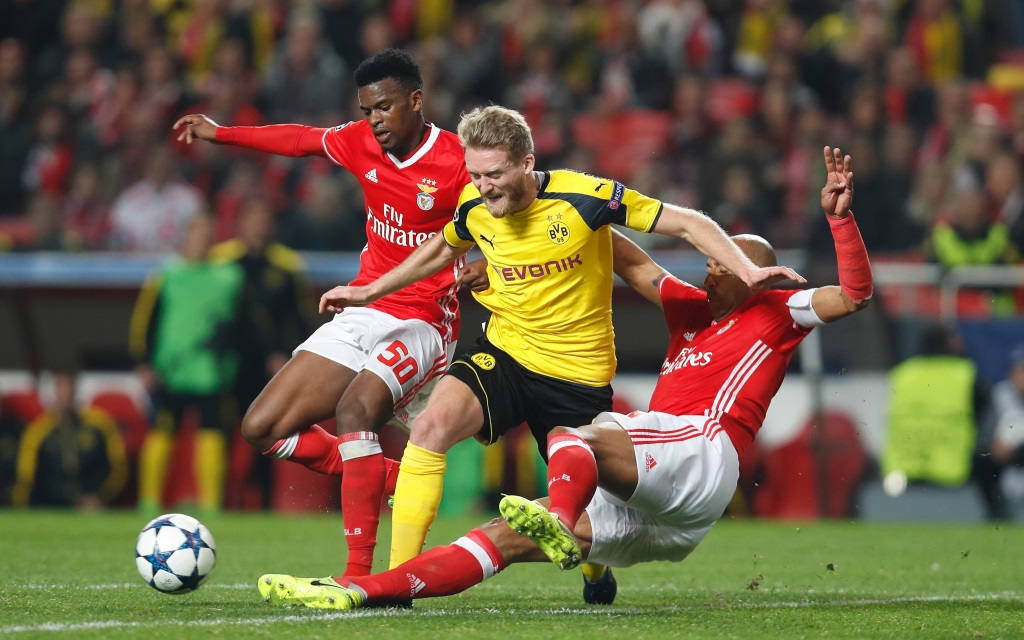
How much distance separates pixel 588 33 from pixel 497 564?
10.7m

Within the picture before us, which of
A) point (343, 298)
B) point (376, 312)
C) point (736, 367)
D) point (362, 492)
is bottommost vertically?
point (362, 492)

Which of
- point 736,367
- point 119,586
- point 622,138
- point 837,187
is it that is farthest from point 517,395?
point 622,138

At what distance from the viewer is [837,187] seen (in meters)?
5.90

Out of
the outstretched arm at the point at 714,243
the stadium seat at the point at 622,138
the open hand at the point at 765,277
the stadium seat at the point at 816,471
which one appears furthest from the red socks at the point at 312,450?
the stadium seat at the point at 622,138

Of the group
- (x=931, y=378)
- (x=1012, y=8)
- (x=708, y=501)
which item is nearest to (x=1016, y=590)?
(x=708, y=501)

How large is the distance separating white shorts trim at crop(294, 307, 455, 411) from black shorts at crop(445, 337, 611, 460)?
0.65 m

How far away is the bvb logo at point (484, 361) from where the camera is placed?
6062 mm

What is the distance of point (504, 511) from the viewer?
16.1 feet

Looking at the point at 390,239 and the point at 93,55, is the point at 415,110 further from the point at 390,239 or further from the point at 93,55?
the point at 93,55

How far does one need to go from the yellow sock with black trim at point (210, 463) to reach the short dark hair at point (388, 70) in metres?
5.88

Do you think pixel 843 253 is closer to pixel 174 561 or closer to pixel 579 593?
pixel 579 593

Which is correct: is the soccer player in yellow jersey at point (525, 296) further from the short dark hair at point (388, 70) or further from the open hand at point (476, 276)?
the short dark hair at point (388, 70)

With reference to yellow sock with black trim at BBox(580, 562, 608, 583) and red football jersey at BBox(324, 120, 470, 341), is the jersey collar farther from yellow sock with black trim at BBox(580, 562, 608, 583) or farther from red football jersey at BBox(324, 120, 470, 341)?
yellow sock with black trim at BBox(580, 562, 608, 583)

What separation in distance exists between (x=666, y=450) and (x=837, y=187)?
1254mm
